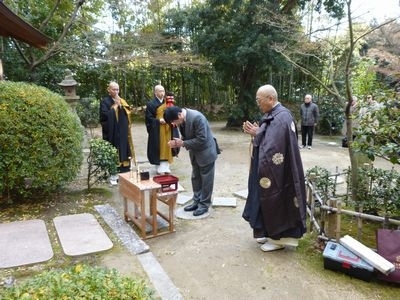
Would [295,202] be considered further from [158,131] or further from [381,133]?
[158,131]

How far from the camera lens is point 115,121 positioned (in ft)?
20.0

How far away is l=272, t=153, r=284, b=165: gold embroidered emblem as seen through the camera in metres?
3.44

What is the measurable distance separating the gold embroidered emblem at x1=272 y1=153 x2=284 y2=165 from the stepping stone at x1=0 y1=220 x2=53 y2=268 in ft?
7.99

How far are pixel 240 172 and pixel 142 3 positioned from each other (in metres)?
12.9

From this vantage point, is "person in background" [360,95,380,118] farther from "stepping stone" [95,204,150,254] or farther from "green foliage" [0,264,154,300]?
"green foliage" [0,264,154,300]

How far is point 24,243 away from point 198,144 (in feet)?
7.44

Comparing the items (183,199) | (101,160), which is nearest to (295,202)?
(183,199)

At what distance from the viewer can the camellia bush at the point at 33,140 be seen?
430cm

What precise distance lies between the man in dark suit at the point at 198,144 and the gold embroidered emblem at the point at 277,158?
1.18 metres

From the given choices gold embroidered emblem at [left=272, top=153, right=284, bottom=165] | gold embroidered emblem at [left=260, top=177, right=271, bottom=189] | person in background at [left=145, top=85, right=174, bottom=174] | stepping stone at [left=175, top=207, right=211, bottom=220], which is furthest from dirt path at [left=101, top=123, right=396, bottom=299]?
person in background at [left=145, top=85, right=174, bottom=174]

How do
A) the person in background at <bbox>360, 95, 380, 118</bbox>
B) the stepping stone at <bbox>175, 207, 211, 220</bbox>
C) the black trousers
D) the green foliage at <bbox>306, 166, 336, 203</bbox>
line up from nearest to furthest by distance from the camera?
the person in background at <bbox>360, 95, 380, 118</bbox>, the green foliage at <bbox>306, 166, 336, 203</bbox>, the stepping stone at <bbox>175, 207, 211, 220</bbox>, the black trousers

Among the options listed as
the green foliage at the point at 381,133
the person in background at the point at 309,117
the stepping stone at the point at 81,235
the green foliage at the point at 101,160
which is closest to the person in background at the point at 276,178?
the green foliage at the point at 381,133

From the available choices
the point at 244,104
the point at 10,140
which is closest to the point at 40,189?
the point at 10,140

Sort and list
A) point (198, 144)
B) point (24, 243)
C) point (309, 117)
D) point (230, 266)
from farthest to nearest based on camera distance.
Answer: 1. point (309, 117)
2. point (198, 144)
3. point (24, 243)
4. point (230, 266)
